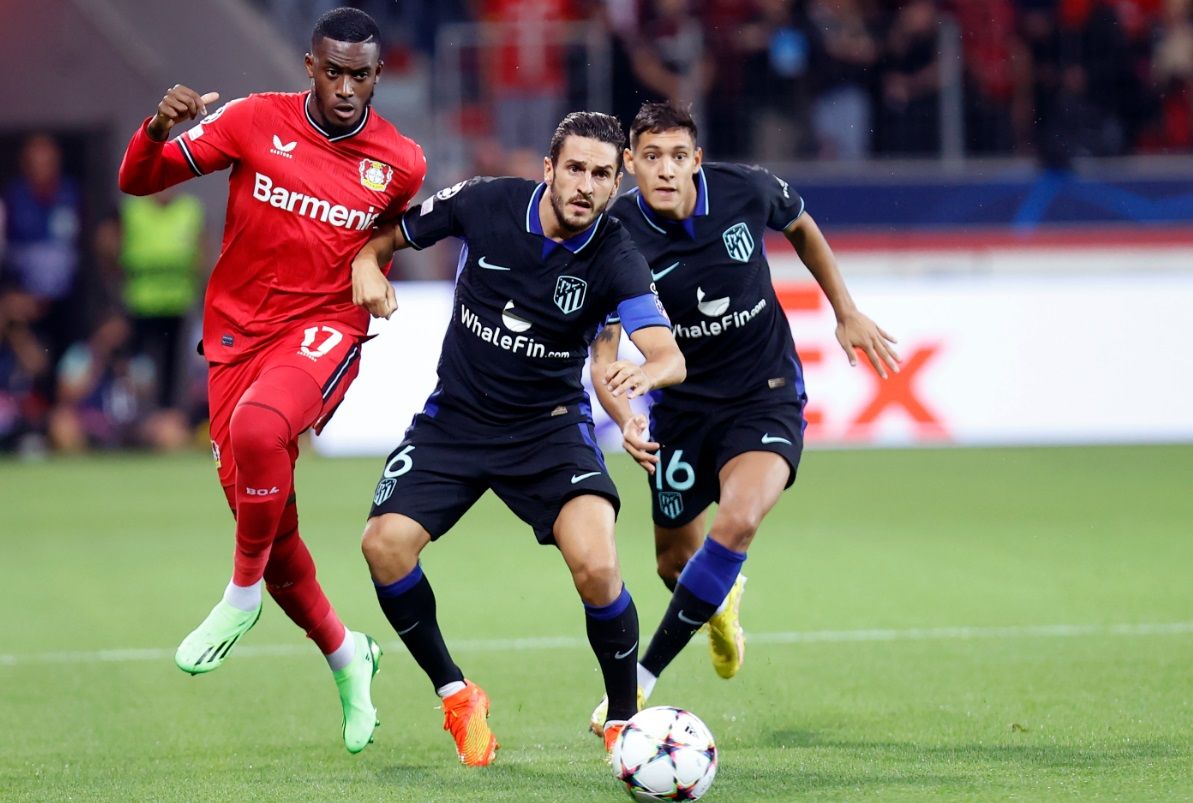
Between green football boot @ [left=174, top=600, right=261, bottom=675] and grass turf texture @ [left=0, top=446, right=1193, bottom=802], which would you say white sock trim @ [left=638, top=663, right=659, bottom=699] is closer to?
grass turf texture @ [left=0, top=446, right=1193, bottom=802]

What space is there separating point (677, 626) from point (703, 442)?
0.82m

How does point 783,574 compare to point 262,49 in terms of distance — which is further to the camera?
point 262,49

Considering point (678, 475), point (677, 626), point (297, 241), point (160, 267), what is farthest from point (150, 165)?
point (160, 267)

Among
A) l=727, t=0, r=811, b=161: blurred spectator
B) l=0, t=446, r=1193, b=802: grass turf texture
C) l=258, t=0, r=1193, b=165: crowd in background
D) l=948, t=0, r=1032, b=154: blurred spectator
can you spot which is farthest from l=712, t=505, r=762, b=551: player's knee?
l=948, t=0, r=1032, b=154: blurred spectator

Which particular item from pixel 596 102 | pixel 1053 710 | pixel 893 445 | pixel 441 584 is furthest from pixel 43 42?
pixel 1053 710

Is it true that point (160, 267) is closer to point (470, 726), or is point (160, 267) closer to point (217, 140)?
point (217, 140)

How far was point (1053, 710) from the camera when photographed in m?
6.24

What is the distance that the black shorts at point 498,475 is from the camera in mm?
5797

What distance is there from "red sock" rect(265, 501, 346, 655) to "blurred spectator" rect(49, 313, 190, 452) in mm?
10432

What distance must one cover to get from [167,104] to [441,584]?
4324mm

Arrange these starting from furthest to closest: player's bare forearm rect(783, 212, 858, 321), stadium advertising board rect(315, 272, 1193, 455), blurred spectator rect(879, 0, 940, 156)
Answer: blurred spectator rect(879, 0, 940, 156) < stadium advertising board rect(315, 272, 1193, 455) < player's bare forearm rect(783, 212, 858, 321)

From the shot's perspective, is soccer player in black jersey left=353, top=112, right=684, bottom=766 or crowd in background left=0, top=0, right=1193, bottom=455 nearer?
soccer player in black jersey left=353, top=112, right=684, bottom=766

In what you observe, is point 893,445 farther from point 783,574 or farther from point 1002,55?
point 783,574

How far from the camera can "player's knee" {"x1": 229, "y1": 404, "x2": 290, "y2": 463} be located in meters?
5.69
